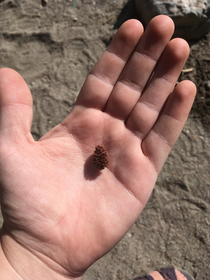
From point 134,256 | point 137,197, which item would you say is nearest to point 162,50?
point 137,197

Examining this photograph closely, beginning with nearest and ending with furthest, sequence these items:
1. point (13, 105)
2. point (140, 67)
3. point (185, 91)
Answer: point (13, 105) → point (185, 91) → point (140, 67)

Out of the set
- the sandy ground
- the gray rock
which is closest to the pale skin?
the sandy ground

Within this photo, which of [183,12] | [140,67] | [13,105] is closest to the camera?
[13,105]

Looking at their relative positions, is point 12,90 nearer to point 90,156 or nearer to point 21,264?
point 90,156

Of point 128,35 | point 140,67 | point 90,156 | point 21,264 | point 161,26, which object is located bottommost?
point 21,264

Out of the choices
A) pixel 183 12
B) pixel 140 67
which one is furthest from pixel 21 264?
pixel 183 12

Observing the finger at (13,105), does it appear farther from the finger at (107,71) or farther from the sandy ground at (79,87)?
the sandy ground at (79,87)
